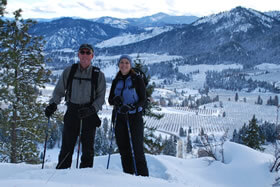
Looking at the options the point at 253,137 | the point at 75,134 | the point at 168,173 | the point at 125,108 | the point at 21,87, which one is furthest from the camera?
the point at 253,137

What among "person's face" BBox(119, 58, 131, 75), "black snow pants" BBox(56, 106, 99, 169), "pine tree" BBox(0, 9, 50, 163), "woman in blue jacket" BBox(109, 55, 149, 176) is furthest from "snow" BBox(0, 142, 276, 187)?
"pine tree" BBox(0, 9, 50, 163)

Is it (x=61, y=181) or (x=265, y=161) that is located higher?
(x=61, y=181)

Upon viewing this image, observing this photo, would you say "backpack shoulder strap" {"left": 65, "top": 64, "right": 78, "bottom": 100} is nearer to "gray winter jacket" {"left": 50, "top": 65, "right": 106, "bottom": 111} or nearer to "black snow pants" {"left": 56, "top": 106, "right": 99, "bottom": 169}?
"gray winter jacket" {"left": 50, "top": 65, "right": 106, "bottom": 111}

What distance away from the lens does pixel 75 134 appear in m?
4.54

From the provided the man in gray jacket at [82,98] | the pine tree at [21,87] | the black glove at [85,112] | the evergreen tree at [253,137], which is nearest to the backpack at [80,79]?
the man in gray jacket at [82,98]

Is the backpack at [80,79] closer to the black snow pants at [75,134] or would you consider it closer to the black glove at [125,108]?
the black snow pants at [75,134]

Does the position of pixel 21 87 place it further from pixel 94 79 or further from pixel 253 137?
pixel 253 137

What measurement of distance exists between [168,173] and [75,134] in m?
2.65

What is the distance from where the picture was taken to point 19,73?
9.73 m

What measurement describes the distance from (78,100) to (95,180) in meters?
1.59

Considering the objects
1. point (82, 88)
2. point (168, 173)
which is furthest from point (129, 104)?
point (168, 173)

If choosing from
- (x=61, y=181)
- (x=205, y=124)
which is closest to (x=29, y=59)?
(x=61, y=181)

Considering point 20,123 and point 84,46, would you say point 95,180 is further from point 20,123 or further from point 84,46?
point 20,123

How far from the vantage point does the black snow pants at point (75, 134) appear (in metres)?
4.48
